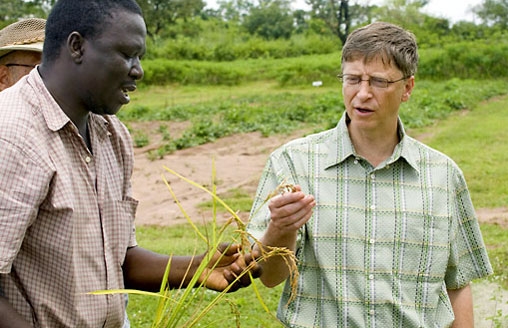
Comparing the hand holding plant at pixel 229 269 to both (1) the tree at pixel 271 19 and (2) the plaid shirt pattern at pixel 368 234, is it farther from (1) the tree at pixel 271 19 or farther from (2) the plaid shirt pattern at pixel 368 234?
(1) the tree at pixel 271 19

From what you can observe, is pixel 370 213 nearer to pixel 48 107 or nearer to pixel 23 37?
pixel 48 107

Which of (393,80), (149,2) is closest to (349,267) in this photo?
(393,80)

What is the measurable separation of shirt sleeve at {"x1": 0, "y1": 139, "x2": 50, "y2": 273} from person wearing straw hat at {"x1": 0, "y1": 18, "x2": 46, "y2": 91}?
4.57ft

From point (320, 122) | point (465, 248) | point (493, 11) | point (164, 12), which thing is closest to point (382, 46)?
point (465, 248)

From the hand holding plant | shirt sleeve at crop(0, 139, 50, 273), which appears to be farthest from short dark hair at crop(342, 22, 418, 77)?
shirt sleeve at crop(0, 139, 50, 273)

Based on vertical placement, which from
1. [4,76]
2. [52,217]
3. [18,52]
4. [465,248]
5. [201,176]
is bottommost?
[201,176]

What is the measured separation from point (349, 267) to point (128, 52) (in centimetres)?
103

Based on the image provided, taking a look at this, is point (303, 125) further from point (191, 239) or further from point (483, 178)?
point (191, 239)

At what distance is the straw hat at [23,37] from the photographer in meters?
3.07

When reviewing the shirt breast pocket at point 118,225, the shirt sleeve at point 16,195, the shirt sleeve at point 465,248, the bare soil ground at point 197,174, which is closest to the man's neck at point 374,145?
the shirt sleeve at point 465,248

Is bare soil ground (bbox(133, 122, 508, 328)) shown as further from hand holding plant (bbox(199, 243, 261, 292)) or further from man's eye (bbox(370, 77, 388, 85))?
hand holding plant (bbox(199, 243, 261, 292))

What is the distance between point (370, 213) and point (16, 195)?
47.6 inches

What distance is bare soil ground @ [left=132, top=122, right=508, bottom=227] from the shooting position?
8617 mm

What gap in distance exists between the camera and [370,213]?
8.27 ft
